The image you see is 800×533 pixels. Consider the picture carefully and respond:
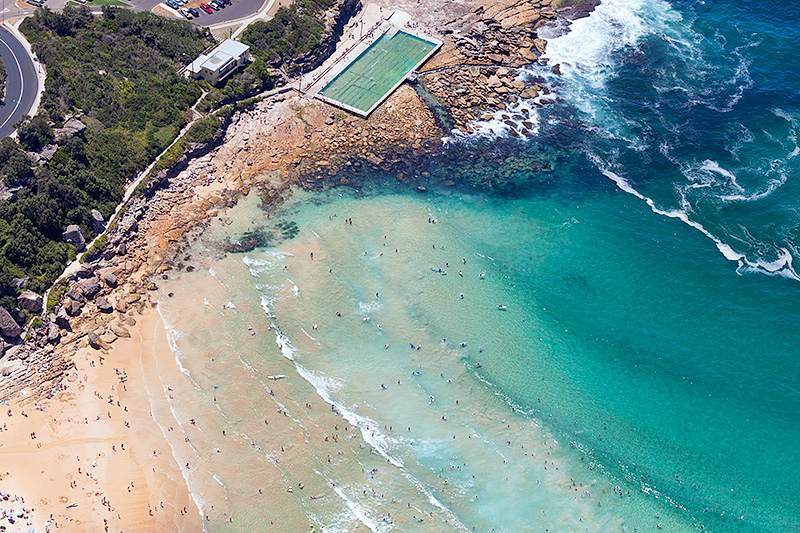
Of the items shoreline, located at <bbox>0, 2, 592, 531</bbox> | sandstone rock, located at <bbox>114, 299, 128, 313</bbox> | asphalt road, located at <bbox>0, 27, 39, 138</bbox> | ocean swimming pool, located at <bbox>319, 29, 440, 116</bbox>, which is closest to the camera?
shoreline, located at <bbox>0, 2, 592, 531</bbox>

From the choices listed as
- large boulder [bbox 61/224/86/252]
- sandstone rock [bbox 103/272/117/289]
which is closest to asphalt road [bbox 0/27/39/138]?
large boulder [bbox 61/224/86/252]

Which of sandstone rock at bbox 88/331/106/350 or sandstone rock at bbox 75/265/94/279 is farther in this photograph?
sandstone rock at bbox 75/265/94/279

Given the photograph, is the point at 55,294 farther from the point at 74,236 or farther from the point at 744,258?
the point at 744,258

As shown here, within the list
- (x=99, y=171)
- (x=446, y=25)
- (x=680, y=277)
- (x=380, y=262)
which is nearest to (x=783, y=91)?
(x=680, y=277)

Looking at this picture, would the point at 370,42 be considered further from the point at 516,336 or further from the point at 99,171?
the point at 516,336

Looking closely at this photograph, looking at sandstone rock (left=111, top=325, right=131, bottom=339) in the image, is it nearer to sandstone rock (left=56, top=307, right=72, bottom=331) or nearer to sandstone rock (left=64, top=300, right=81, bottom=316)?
sandstone rock (left=64, top=300, right=81, bottom=316)

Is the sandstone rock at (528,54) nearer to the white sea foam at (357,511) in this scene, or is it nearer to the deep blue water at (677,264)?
the deep blue water at (677,264)
